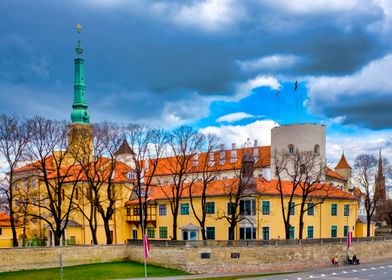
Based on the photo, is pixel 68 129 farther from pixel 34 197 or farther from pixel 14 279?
pixel 14 279

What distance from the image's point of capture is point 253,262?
5094cm

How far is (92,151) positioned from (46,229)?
59.5 ft

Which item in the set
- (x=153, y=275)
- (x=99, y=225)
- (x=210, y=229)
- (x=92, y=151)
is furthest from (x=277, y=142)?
(x=153, y=275)

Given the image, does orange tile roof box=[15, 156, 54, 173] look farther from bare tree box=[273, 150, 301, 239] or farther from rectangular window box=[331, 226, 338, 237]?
rectangular window box=[331, 226, 338, 237]

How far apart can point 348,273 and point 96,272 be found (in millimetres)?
22475

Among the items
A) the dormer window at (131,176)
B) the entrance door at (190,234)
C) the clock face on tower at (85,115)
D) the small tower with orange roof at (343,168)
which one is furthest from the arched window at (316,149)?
the clock face on tower at (85,115)

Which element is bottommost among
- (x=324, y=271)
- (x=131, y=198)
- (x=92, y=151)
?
(x=324, y=271)

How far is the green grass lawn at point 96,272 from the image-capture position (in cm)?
4350

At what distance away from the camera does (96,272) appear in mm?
45688

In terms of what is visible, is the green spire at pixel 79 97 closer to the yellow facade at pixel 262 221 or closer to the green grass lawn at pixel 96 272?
the yellow facade at pixel 262 221

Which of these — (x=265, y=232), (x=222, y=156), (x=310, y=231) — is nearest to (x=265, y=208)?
(x=265, y=232)

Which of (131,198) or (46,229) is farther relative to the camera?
(131,198)

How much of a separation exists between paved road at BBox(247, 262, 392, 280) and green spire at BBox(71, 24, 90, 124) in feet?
146

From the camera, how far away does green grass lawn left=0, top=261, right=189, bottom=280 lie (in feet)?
143
